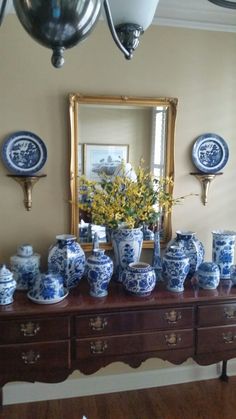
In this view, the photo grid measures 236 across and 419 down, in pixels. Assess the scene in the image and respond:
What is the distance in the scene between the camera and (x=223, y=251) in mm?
2129

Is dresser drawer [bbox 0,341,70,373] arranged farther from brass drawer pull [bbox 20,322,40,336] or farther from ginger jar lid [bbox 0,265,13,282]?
ginger jar lid [bbox 0,265,13,282]

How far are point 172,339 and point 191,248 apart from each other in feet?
1.85

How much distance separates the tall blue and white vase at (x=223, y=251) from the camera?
2.12 meters

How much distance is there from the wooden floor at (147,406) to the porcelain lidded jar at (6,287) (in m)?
0.88

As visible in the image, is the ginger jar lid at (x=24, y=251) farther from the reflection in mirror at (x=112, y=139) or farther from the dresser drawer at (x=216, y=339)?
the dresser drawer at (x=216, y=339)

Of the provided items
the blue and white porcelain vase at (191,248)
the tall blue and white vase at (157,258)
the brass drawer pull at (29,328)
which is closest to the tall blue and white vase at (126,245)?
the tall blue and white vase at (157,258)

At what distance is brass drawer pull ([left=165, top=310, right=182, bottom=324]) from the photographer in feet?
6.13

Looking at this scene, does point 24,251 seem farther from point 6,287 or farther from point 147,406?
point 147,406

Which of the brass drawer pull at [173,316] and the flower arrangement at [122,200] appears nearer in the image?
the brass drawer pull at [173,316]

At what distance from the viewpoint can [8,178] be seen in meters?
2.07

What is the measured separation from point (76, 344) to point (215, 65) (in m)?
1.97

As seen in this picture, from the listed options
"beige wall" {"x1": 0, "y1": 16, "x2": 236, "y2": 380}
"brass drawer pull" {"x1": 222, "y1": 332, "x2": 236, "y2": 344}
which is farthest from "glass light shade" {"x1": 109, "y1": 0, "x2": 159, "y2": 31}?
"brass drawer pull" {"x1": 222, "y1": 332, "x2": 236, "y2": 344}

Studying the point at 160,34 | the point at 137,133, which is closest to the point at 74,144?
the point at 137,133

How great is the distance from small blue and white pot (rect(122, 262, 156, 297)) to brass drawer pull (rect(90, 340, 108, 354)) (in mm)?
314
